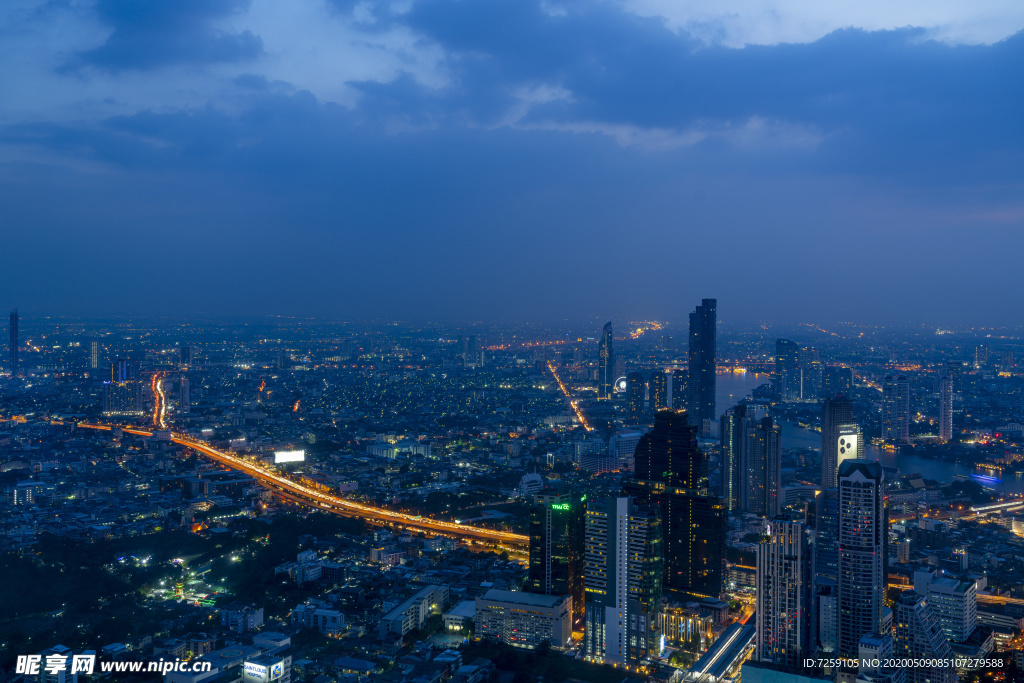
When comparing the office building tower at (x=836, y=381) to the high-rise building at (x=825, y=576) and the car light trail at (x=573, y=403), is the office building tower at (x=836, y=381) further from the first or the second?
the high-rise building at (x=825, y=576)

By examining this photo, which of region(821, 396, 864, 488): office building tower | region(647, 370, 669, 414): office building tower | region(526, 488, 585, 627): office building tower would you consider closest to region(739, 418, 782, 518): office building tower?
region(821, 396, 864, 488): office building tower

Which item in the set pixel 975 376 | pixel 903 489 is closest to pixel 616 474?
pixel 903 489

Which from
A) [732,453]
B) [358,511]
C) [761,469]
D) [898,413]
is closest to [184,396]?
[358,511]

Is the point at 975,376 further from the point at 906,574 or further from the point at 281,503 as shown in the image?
the point at 281,503

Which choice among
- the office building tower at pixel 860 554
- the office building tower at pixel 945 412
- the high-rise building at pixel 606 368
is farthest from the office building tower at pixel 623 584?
the high-rise building at pixel 606 368

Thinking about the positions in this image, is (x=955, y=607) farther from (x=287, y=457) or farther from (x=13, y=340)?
(x=13, y=340)

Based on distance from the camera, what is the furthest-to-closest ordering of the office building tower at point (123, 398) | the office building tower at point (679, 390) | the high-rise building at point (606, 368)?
the high-rise building at point (606, 368), the office building tower at point (679, 390), the office building tower at point (123, 398)
